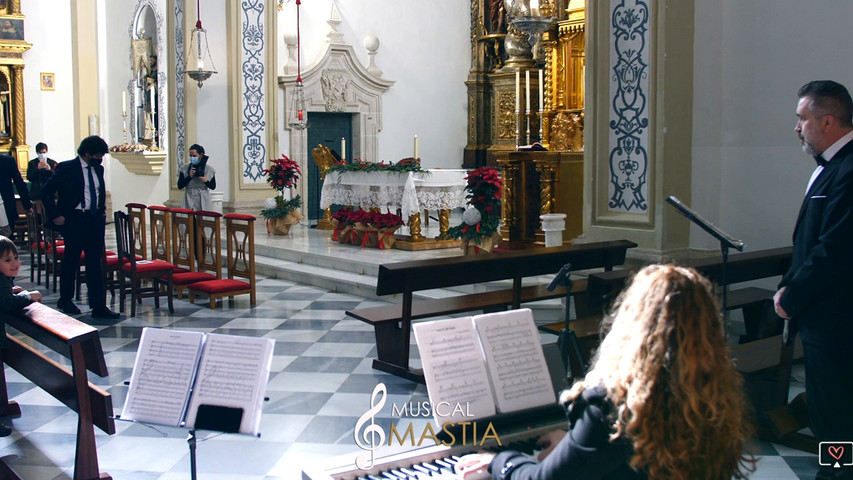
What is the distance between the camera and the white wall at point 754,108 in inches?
221

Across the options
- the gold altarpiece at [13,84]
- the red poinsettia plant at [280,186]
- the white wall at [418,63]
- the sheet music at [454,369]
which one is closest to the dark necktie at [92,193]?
the red poinsettia plant at [280,186]

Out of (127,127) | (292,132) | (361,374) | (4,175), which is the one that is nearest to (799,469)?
(361,374)

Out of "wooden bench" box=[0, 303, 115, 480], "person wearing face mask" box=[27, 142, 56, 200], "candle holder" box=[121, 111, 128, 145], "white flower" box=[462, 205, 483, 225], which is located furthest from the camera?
"candle holder" box=[121, 111, 128, 145]

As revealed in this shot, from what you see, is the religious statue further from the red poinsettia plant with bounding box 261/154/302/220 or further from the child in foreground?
the child in foreground

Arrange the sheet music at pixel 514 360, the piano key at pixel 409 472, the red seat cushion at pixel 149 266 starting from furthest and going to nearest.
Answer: the red seat cushion at pixel 149 266, the sheet music at pixel 514 360, the piano key at pixel 409 472

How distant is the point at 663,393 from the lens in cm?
177

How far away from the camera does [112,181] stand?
1647cm

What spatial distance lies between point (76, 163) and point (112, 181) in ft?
33.3

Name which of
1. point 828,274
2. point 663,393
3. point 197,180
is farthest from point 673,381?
point 197,180

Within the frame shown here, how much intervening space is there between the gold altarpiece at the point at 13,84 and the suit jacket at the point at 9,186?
7.74 metres

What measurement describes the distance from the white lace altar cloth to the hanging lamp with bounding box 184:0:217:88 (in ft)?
9.85

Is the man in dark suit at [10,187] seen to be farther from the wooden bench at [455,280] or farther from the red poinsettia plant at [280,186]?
the wooden bench at [455,280]

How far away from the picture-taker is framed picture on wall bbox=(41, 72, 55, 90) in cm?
1609

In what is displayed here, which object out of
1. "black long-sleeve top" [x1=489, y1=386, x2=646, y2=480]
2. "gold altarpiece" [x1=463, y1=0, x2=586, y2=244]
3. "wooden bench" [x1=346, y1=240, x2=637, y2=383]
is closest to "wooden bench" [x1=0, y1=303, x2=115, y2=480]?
"wooden bench" [x1=346, y1=240, x2=637, y2=383]
